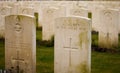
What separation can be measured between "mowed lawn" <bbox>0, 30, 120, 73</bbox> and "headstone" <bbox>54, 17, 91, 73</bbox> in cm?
99

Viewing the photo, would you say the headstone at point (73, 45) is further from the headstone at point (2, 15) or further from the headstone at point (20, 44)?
the headstone at point (2, 15)

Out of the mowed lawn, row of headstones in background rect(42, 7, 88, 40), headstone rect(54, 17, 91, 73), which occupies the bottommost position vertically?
the mowed lawn

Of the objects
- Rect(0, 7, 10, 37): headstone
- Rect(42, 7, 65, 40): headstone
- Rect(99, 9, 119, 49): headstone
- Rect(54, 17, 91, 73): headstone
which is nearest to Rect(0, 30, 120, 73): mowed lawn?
Rect(99, 9, 119, 49): headstone

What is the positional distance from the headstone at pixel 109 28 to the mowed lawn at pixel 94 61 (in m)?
0.64

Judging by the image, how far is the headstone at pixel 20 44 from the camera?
8.06 m

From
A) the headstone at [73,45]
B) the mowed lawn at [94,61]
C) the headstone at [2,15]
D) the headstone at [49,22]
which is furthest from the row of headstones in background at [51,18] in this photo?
the headstone at [73,45]

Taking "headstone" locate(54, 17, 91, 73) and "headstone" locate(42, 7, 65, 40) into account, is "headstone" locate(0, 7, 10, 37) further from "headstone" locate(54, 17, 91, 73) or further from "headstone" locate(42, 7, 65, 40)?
"headstone" locate(54, 17, 91, 73)

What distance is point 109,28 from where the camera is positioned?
37.4 feet

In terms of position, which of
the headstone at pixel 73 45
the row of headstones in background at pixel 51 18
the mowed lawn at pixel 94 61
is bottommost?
the mowed lawn at pixel 94 61

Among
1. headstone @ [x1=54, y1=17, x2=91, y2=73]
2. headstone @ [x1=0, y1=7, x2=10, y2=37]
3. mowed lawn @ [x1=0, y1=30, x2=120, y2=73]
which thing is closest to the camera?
headstone @ [x1=54, y1=17, x2=91, y2=73]

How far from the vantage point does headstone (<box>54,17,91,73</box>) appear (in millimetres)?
A: 7520

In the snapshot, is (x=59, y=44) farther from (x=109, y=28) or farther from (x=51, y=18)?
(x=51, y=18)

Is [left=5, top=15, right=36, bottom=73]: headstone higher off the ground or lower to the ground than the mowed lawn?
higher

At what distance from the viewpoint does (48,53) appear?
10836mm
